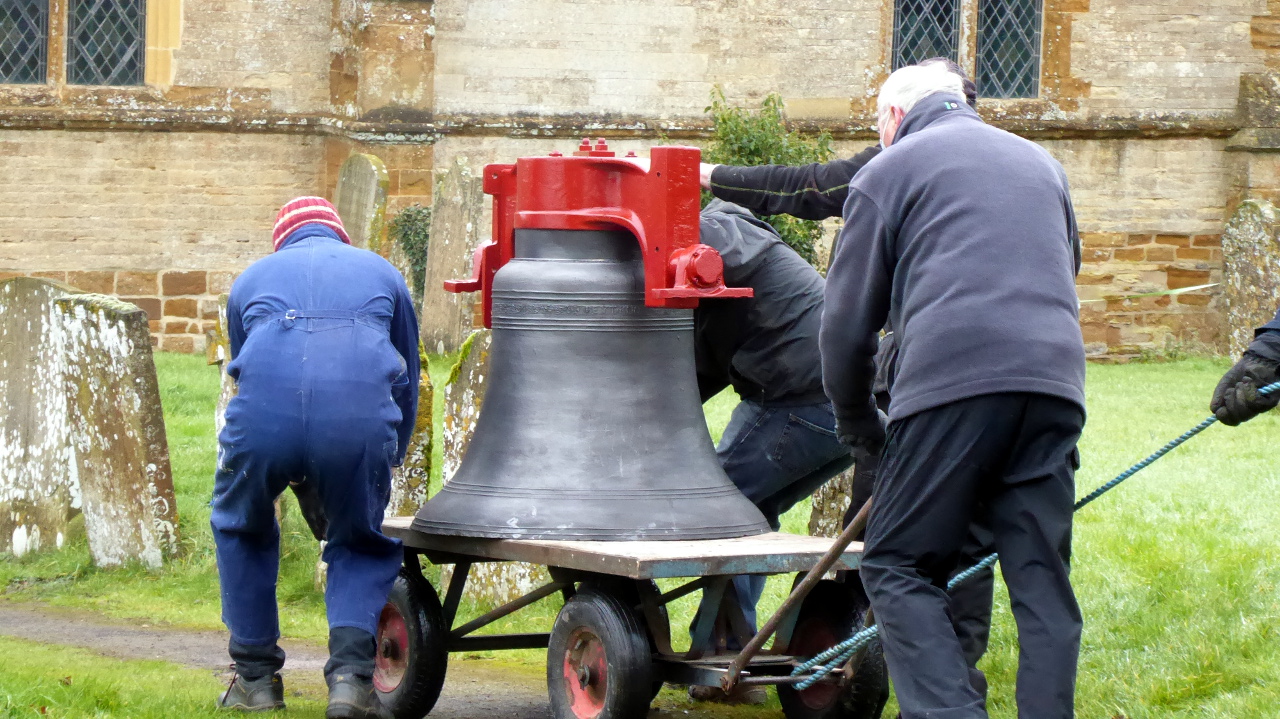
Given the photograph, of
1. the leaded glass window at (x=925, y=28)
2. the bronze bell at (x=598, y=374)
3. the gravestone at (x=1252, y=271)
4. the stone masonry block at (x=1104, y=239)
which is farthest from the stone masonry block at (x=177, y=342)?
the bronze bell at (x=598, y=374)

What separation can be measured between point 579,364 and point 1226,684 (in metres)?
2.14

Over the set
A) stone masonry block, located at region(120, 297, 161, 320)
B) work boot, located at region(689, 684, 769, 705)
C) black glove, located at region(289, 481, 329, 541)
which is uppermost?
black glove, located at region(289, 481, 329, 541)

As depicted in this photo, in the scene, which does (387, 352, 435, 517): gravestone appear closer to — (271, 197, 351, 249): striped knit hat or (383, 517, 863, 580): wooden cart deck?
(271, 197, 351, 249): striped knit hat

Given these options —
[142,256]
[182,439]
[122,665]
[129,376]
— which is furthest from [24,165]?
[122,665]

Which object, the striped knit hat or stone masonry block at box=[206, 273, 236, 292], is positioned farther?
stone masonry block at box=[206, 273, 236, 292]

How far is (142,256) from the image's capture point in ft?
52.3

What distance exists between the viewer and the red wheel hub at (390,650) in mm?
4875

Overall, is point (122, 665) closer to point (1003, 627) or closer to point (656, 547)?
point (656, 547)

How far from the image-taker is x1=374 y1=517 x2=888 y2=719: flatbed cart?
4.16 metres

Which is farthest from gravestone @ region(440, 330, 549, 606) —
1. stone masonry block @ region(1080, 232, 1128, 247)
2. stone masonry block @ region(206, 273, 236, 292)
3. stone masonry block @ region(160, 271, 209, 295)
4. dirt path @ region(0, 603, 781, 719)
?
stone masonry block @ region(1080, 232, 1128, 247)

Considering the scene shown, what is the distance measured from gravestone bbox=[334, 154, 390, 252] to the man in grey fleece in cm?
675

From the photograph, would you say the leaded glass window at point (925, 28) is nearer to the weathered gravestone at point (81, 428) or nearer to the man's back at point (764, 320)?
the weathered gravestone at point (81, 428)

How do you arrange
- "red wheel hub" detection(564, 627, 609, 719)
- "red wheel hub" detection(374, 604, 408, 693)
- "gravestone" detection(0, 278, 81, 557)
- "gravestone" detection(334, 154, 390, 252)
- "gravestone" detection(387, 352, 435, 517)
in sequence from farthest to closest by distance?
"gravestone" detection(334, 154, 390, 252)
"gravestone" detection(0, 278, 81, 557)
"gravestone" detection(387, 352, 435, 517)
"red wheel hub" detection(374, 604, 408, 693)
"red wheel hub" detection(564, 627, 609, 719)

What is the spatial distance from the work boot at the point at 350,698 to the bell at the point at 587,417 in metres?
0.50
